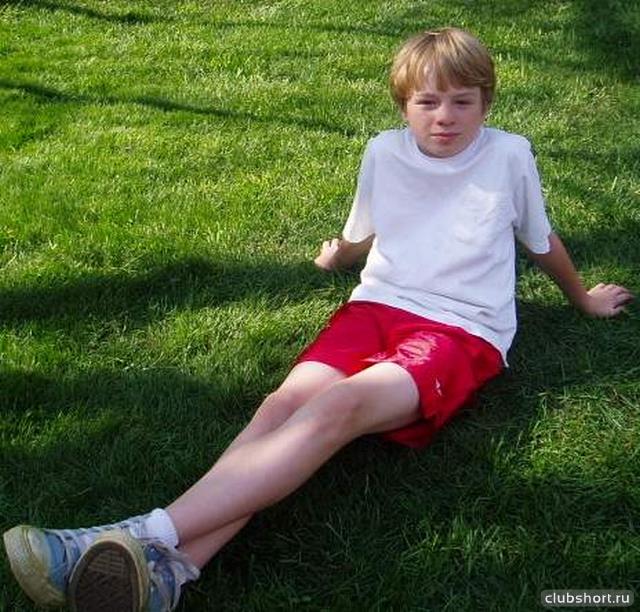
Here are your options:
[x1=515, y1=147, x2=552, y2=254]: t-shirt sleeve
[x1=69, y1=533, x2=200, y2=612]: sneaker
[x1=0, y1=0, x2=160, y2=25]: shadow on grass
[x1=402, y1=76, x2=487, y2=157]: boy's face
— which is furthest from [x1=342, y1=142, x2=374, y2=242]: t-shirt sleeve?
[x1=0, y1=0, x2=160, y2=25]: shadow on grass

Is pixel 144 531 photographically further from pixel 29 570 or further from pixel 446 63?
pixel 446 63

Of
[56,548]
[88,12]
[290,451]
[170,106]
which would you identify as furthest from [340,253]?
[88,12]

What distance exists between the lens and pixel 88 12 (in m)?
6.96

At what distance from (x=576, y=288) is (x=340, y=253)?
76 cm

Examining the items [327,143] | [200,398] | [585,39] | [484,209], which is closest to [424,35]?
[484,209]

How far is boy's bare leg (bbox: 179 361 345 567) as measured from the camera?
7.38 ft

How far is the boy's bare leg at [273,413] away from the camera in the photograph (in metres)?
2.25

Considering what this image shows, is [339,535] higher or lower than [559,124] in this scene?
lower

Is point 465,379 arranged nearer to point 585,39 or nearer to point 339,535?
point 339,535

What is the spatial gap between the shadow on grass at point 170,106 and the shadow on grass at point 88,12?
1.37 meters

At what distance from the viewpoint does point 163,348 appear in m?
3.17

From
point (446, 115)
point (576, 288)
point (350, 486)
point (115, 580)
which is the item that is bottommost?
point (350, 486)

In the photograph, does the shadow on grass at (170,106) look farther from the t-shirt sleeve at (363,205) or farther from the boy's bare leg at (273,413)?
the boy's bare leg at (273,413)

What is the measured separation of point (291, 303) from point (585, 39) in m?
3.19
